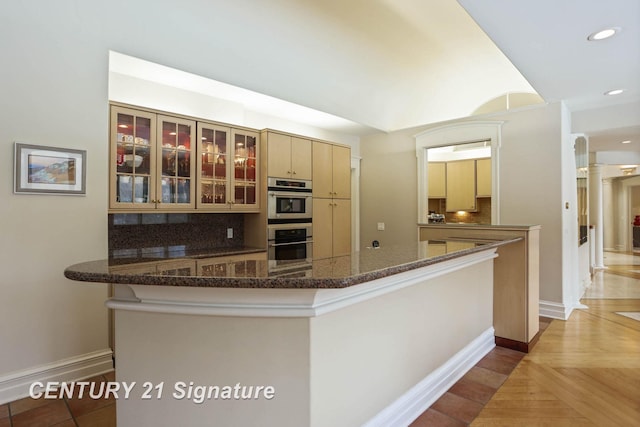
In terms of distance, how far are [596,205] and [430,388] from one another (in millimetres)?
7212

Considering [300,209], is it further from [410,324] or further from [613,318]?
[613,318]

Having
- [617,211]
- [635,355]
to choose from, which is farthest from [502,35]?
[617,211]

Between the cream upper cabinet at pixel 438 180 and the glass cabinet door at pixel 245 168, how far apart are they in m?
4.29

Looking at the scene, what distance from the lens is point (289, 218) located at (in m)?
4.16

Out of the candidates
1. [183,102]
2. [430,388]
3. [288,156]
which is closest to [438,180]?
[288,156]

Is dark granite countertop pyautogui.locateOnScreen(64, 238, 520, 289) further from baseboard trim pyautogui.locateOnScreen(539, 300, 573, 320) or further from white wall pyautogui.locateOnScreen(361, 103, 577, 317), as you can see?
baseboard trim pyautogui.locateOnScreen(539, 300, 573, 320)

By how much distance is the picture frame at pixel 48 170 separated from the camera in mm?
2309

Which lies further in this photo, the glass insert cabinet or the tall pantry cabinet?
the tall pantry cabinet

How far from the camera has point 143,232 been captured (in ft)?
11.0

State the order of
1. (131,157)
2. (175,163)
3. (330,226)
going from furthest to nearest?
(330,226)
(175,163)
(131,157)

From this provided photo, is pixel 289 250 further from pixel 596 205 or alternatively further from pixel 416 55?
pixel 596 205

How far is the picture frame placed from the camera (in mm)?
2309

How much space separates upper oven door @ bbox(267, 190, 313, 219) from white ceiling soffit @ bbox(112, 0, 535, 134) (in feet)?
3.47

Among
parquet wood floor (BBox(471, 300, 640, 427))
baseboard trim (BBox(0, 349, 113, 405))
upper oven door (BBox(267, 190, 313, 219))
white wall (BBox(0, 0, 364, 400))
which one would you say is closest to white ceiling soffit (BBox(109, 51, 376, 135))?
white wall (BBox(0, 0, 364, 400))
